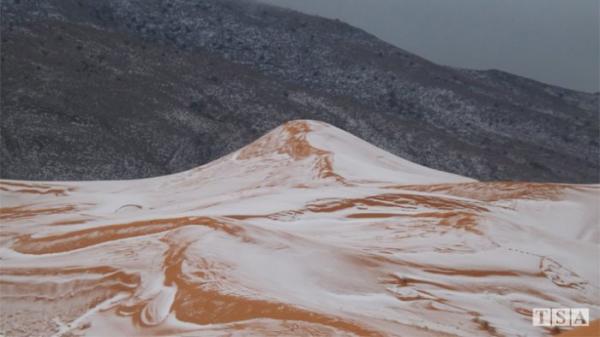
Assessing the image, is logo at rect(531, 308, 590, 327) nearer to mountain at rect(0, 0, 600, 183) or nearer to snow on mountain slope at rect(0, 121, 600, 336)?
snow on mountain slope at rect(0, 121, 600, 336)

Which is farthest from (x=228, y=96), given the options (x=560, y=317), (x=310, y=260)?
(x=560, y=317)

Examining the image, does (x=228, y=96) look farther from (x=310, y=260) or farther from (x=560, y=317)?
(x=560, y=317)

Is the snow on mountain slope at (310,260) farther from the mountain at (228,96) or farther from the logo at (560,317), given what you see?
the mountain at (228,96)

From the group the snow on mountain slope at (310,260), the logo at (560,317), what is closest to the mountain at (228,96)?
the snow on mountain slope at (310,260)

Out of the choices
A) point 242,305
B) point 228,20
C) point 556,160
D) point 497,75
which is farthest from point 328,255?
point 497,75

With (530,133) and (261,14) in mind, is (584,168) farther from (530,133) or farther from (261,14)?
(261,14)

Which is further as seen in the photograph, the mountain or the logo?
the mountain

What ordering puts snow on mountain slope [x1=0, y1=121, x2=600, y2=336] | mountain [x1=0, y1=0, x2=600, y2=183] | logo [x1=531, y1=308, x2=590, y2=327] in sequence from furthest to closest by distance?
1. mountain [x1=0, y1=0, x2=600, y2=183]
2. logo [x1=531, y1=308, x2=590, y2=327]
3. snow on mountain slope [x1=0, y1=121, x2=600, y2=336]

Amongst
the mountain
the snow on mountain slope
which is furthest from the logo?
the mountain
